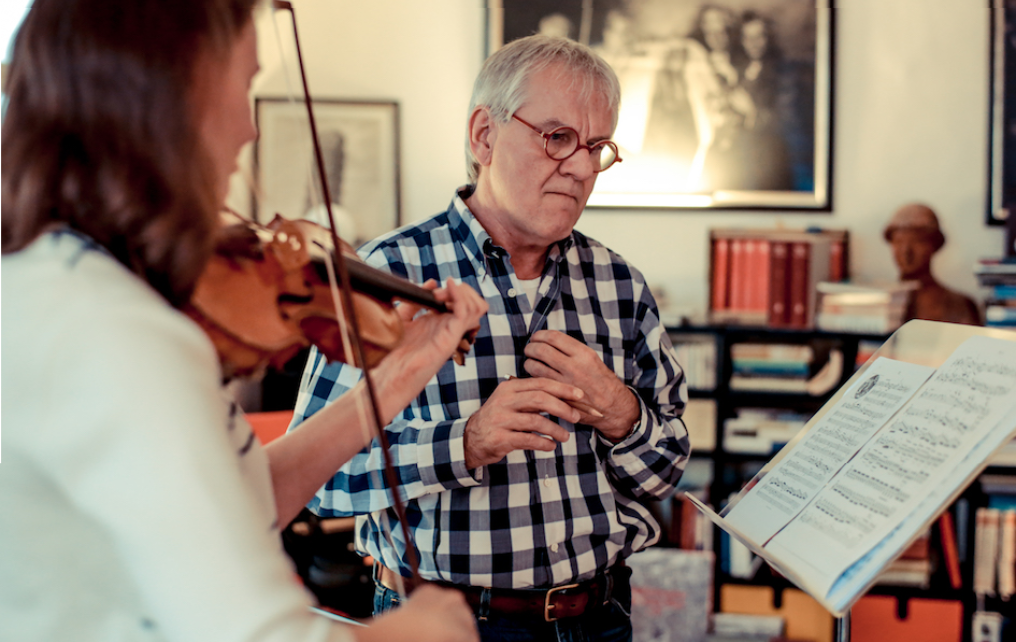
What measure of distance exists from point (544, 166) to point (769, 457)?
176cm

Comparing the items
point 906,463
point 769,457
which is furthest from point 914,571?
point 906,463

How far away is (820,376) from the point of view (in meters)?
2.66

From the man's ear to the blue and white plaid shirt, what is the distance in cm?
8

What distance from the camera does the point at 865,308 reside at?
254 centimetres

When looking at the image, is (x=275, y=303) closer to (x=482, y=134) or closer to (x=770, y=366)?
(x=482, y=134)

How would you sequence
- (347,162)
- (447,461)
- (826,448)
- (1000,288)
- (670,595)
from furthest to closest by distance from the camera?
(347,162) → (670,595) → (1000,288) → (447,461) → (826,448)

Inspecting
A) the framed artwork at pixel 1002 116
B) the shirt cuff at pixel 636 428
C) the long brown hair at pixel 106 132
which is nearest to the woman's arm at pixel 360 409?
the long brown hair at pixel 106 132

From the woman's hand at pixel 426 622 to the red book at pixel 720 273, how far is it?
2272 mm

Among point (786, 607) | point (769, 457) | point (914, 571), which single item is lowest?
point (786, 607)

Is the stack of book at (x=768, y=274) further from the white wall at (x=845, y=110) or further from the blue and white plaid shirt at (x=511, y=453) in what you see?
the blue and white plaid shirt at (x=511, y=453)

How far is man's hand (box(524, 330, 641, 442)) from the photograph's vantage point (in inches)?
44.6

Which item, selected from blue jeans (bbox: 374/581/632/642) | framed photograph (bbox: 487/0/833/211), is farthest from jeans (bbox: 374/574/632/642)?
framed photograph (bbox: 487/0/833/211)

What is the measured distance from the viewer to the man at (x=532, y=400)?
113cm

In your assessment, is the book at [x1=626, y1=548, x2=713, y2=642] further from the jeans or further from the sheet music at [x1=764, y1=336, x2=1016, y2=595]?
the sheet music at [x1=764, y1=336, x2=1016, y2=595]
